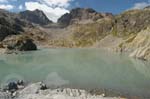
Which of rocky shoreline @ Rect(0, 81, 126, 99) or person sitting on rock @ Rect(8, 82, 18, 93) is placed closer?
rocky shoreline @ Rect(0, 81, 126, 99)

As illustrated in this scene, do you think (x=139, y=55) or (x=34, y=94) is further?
(x=139, y=55)

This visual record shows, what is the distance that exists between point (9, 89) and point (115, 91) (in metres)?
16.4

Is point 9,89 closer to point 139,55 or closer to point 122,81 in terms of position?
point 122,81

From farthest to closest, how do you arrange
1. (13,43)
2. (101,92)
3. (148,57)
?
(13,43), (148,57), (101,92)

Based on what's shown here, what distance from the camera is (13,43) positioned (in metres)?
186

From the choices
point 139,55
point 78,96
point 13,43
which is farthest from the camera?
point 13,43

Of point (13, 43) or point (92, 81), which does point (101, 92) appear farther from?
point (13, 43)

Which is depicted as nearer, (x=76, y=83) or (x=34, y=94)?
(x=34, y=94)

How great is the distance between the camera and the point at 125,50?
6708 inches

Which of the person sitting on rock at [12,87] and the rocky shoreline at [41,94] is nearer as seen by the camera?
the rocky shoreline at [41,94]

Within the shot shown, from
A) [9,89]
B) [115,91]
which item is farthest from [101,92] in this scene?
[9,89]

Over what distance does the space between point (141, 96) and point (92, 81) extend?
16.5 metres

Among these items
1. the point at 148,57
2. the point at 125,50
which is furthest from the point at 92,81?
the point at 125,50

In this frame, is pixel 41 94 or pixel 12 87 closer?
pixel 41 94
